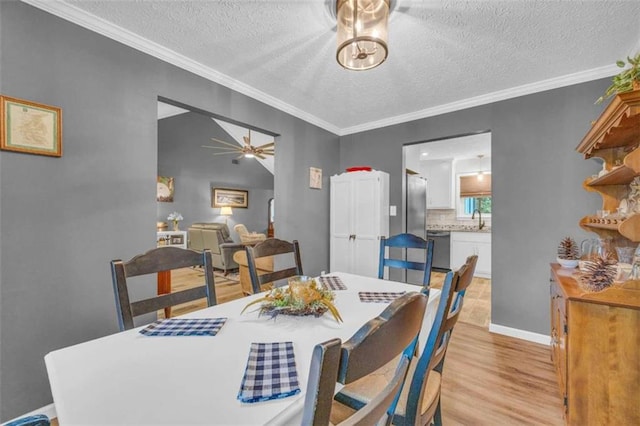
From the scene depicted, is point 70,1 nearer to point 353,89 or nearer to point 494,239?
point 353,89

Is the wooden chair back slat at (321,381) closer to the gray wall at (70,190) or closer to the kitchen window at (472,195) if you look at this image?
the gray wall at (70,190)

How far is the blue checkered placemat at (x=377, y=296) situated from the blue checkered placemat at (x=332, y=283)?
15cm

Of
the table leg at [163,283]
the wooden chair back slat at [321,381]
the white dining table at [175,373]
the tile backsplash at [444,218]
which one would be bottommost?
the table leg at [163,283]

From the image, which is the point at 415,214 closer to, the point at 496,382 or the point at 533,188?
the point at 533,188

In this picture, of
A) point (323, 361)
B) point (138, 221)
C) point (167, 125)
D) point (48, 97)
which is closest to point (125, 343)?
point (323, 361)

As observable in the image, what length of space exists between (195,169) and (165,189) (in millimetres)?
969

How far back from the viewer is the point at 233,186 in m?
8.34

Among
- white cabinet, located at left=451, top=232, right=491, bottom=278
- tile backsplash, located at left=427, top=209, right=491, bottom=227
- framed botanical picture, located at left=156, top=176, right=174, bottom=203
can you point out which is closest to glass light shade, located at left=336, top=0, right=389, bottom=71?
white cabinet, located at left=451, top=232, right=491, bottom=278

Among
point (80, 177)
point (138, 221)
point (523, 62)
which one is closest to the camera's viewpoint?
point (80, 177)

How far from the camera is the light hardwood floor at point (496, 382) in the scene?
65.8 inches

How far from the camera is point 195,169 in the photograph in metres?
7.54

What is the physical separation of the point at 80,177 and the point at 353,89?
7.84 feet

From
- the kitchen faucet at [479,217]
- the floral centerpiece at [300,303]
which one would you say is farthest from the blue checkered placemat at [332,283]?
the kitchen faucet at [479,217]

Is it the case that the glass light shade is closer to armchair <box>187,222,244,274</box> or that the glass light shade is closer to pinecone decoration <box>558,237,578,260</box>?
pinecone decoration <box>558,237,578,260</box>
